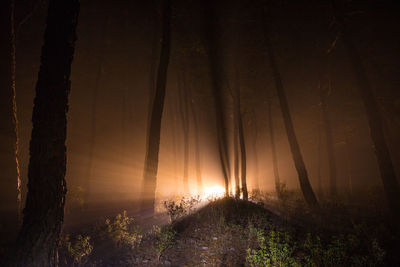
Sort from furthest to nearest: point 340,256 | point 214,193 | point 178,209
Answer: point 214,193 → point 178,209 → point 340,256

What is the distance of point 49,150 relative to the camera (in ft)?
11.9

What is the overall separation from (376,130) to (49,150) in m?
11.5

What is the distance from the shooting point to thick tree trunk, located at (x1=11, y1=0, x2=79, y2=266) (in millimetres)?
3391

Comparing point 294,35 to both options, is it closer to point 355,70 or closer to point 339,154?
point 355,70

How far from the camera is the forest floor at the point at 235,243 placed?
4.32m

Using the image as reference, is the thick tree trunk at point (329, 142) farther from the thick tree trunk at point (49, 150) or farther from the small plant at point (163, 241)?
the thick tree trunk at point (49, 150)

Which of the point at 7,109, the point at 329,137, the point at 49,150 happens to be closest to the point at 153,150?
the point at 49,150

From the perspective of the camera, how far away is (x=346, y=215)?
28.8 ft

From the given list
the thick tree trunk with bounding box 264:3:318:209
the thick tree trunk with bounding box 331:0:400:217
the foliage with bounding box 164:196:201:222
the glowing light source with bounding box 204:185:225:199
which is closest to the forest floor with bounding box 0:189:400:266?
the foliage with bounding box 164:196:201:222

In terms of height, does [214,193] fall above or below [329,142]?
below

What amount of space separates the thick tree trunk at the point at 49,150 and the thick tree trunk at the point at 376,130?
11.2m

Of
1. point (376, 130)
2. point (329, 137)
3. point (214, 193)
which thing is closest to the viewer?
point (376, 130)

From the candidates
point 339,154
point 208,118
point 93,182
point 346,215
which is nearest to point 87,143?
point 93,182

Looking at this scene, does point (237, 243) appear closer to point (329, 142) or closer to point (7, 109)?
point (7, 109)
